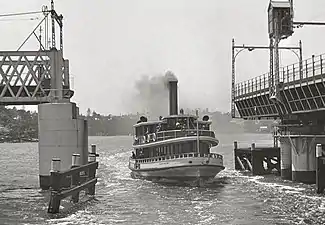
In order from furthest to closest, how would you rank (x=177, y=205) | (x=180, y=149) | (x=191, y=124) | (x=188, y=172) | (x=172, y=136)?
(x=191, y=124), (x=172, y=136), (x=180, y=149), (x=188, y=172), (x=177, y=205)

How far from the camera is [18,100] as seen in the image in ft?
147

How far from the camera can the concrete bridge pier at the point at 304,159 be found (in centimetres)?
4909

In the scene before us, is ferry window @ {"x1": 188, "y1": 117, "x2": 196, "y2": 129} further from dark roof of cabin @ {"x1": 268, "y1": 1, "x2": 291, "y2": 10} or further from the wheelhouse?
dark roof of cabin @ {"x1": 268, "y1": 1, "x2": 291, "y2": 10}

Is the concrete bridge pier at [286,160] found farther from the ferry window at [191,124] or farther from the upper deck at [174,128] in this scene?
the ferry window at [191,124]

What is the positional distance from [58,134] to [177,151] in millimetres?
13817

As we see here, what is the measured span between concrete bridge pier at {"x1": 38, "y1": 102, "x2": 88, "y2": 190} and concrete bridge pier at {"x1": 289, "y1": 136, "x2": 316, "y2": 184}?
1946cm

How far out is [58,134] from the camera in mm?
41812

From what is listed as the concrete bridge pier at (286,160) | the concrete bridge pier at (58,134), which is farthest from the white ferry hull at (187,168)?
the concrete bridge pier at (58,134)

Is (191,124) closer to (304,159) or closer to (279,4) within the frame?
(304,159)

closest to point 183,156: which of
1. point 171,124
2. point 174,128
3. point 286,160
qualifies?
point 174,128

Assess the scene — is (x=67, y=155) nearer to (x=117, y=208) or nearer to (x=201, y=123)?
(x=117, y=208)

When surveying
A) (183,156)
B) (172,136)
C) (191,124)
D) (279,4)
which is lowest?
(183,156)

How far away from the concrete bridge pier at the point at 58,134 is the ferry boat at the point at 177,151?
12.0m

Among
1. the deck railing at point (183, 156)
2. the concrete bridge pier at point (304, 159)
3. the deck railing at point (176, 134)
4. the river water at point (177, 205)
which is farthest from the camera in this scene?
the deck railing at point (176, 134)
